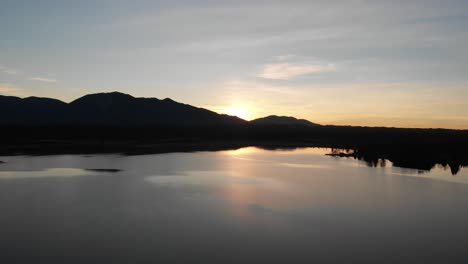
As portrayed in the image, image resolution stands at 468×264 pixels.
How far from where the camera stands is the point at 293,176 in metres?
30.9

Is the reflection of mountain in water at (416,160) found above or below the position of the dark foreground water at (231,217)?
above

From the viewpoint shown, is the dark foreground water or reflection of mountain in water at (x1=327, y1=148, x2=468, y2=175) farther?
reflection of mountain in water at (x1=327, y1=148, x2=468, y2=175)

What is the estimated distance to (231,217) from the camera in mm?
17812

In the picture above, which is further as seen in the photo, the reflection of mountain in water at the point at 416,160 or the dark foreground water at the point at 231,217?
the reflection of mountain in water at the point at 416,160

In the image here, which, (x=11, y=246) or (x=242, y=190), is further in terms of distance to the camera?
(x=242, y=190)

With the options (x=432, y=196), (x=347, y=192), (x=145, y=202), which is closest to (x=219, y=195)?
(x=145, y=202)

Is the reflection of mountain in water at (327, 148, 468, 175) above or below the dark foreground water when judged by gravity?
above

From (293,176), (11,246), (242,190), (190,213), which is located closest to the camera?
(11,246)

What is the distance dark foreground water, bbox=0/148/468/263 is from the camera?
42.9 ft

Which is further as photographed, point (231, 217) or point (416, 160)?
point (416, 160)

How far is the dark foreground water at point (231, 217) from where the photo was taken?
13.1 meters

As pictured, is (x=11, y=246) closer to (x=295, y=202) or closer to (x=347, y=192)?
(x=295, y=202)

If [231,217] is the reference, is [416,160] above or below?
above

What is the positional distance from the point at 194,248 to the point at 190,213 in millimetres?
4870
